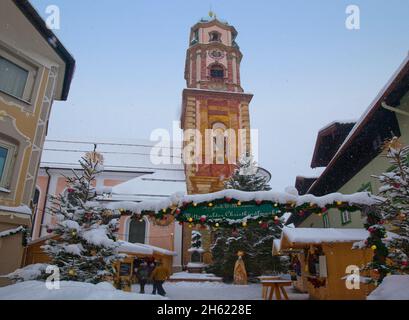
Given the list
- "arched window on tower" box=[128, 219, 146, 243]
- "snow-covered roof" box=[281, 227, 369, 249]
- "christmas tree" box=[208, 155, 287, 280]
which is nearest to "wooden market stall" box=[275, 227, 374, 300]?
"snow-covered roof" box=[281, 227, 369, 249]

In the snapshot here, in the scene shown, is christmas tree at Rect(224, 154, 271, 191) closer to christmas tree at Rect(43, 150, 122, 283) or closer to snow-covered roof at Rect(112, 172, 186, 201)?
snow-covered roof at Rect(112, 172, 186, 201)

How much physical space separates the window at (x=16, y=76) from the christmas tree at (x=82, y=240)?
13.8 feet

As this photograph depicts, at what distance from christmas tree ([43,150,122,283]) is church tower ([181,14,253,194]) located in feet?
56.2

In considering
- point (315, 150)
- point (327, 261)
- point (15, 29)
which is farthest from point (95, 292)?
point (315, 150)

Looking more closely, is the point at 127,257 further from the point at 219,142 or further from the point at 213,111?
the point at 213,111

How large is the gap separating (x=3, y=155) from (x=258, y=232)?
16695 millimetres

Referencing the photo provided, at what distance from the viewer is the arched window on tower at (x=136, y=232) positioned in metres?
25.0

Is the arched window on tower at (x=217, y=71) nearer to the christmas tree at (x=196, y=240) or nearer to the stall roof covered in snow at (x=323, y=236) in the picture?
the christmas tree at (x=196, y=240)

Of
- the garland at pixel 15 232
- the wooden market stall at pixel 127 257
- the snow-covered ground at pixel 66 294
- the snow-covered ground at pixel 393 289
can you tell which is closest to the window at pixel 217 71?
the wooden market stall at pixel 127 257

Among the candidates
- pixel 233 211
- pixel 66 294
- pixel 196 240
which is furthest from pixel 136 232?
pixel 66 294

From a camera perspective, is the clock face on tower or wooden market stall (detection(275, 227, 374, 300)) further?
the clock face on tower

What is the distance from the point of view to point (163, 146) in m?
36.5

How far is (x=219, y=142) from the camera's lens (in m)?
29.1

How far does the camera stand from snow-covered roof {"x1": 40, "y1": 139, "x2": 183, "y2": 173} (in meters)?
31.3
